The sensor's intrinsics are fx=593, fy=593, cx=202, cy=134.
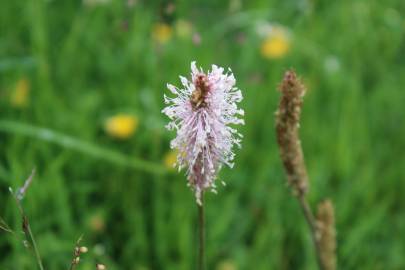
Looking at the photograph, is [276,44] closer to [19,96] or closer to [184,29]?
[184,29]

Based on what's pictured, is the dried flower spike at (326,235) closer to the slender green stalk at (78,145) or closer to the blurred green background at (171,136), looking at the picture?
the blurred green background at (171,136)

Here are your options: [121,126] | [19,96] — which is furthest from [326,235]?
[19,96]

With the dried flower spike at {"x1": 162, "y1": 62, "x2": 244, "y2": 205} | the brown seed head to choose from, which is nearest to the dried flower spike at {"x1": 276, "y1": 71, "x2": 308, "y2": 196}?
the dried flower spike at {"x1": 162, "y1": 62, "x2": 244, "y2": 205}

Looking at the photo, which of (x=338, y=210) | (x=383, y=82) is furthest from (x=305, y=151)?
(x=383, y=82)

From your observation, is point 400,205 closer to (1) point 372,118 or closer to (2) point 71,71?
(1) point 372,118

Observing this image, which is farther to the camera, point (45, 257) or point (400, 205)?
point (400, 205)
